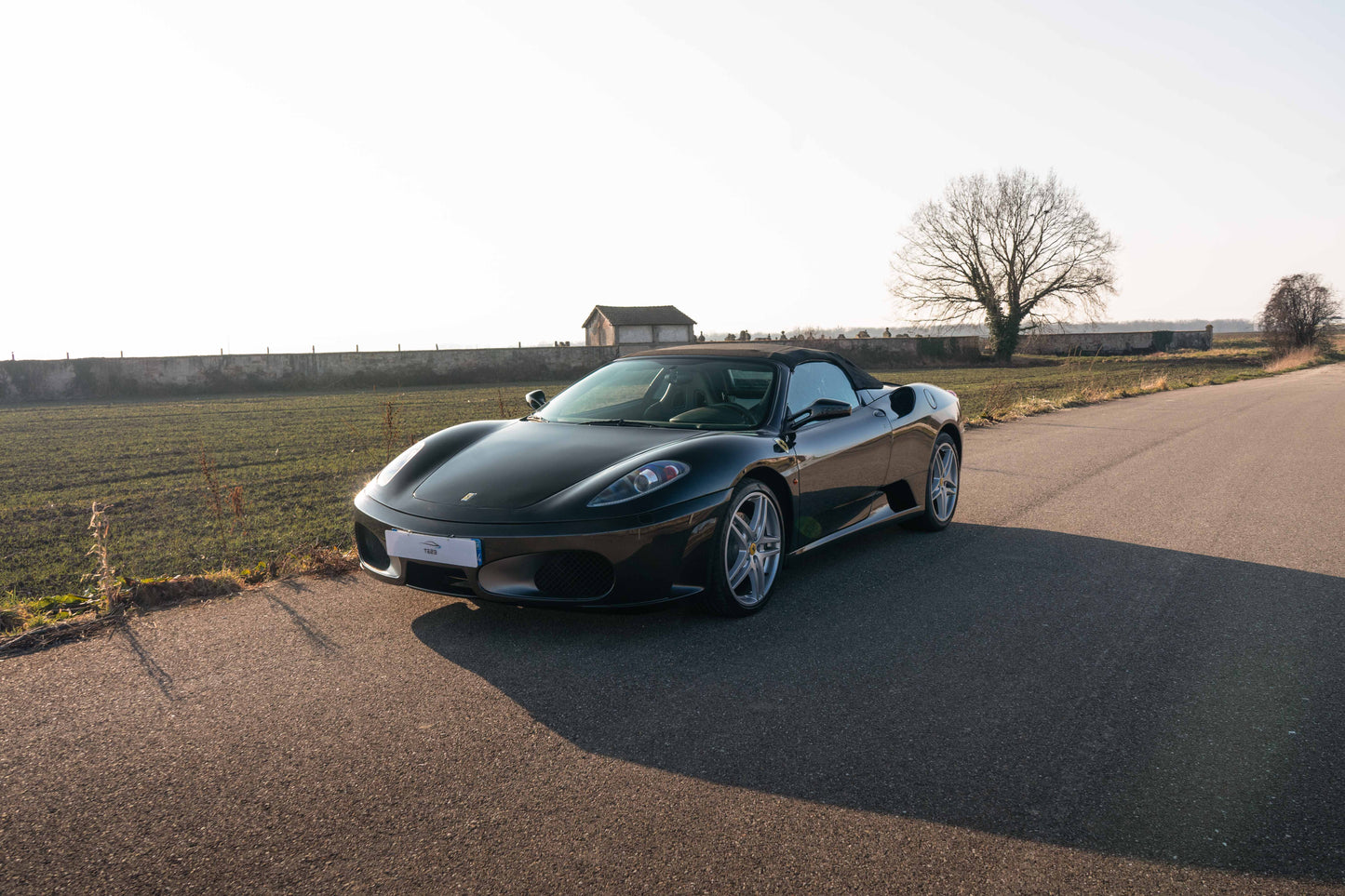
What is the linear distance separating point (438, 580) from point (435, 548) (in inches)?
6.2

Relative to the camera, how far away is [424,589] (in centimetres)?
410

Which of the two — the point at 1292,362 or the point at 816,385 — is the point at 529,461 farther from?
the point at 1292,362

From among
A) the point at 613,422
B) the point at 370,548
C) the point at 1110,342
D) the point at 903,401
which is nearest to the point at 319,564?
the point at 370,548

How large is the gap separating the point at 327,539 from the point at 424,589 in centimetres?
315

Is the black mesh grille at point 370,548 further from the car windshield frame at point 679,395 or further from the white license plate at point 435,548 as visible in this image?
the car windshield frame at point 679,395

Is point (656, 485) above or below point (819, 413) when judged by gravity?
below

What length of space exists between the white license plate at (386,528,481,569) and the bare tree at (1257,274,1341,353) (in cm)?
7690

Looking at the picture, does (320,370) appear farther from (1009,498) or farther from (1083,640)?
(1083,640)

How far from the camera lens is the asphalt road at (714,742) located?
2.35 metres

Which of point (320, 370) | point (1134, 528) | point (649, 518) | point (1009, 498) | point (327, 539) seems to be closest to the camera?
point (649, 518)

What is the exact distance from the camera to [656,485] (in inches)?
159

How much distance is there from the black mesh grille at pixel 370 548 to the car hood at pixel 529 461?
29 cm

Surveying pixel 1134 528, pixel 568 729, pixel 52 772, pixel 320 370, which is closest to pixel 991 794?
pixel 568 729

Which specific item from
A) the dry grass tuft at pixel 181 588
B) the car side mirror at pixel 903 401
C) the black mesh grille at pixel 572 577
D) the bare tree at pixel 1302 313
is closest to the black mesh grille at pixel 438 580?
the black mesh grille at pixel 572 577
